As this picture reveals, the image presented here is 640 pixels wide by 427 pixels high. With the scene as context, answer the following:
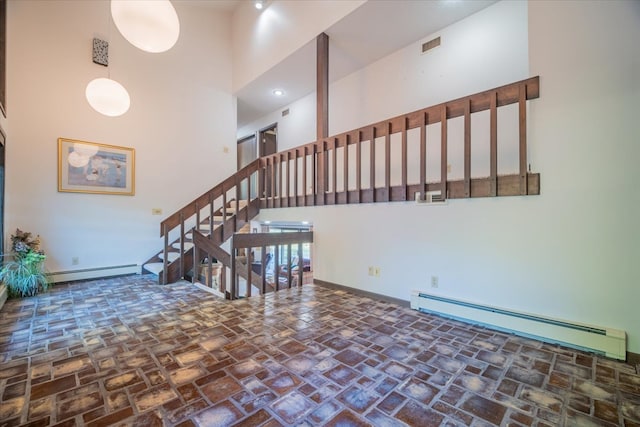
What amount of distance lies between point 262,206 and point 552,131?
183 inches

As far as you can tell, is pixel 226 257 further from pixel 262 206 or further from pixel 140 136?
pixel 140 136

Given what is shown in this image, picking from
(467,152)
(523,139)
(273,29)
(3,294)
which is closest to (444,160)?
(467,152)

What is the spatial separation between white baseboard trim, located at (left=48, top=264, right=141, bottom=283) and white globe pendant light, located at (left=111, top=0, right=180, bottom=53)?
4279 millimetres

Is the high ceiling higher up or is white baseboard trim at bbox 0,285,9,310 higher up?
the high ceiling

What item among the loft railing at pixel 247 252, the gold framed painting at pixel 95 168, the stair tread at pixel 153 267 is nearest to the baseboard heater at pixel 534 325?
the loft railing at pixel 247 252

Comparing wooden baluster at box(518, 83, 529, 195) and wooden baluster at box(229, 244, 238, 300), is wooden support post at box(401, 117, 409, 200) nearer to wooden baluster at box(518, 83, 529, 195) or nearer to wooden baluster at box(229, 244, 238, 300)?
wooden baluster at box(518, 83, 529, 195)

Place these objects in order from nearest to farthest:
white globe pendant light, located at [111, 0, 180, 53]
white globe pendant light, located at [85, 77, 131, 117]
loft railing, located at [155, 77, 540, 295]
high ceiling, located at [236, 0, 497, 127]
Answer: white globe pendant light, located at [111, 0, 180, 53] → loft railing, located at [155, 77, 540, 295] → white globe pendant light, located at [85, 77, 131, 117] → high ceiling, located at [236, 0, 497, 127]

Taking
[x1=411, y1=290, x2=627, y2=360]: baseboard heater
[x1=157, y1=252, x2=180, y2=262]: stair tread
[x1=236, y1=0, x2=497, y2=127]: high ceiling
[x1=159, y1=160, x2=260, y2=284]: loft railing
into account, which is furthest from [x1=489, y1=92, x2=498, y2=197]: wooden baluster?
[x1=157, y1=252, x2=180, y2=262]: stair tread

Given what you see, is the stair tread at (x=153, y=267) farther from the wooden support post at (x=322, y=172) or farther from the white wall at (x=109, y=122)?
the wooden support post at (x=322, y=172)

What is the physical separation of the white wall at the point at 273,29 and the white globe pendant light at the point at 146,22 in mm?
2757

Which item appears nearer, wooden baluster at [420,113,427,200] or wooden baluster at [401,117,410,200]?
wooden baluster at [420,113,427,200]

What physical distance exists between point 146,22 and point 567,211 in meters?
4.07

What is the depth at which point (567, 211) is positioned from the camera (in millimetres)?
2402

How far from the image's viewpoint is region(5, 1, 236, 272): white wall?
176 inches
